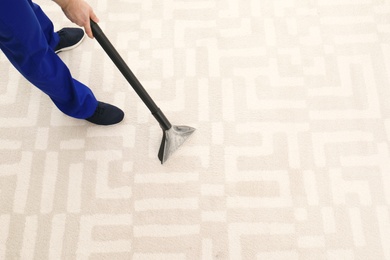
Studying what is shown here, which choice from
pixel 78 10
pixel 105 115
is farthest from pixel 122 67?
pixel 105 115

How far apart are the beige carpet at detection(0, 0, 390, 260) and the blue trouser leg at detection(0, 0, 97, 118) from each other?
167 mm

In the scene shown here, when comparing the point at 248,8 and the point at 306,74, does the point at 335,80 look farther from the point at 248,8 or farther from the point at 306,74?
the point at 248,8

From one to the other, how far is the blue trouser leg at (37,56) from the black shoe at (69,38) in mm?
108

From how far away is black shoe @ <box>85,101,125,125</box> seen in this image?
1262mm

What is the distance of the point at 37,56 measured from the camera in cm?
92

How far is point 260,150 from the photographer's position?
1.26m

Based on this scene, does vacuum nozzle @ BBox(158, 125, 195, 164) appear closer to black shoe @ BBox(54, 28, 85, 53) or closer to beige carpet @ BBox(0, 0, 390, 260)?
beige carpet @ BBox(0, 0, 390, 260)

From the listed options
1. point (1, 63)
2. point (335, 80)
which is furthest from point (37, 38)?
point (335, 80)

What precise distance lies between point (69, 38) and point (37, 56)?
479 millimetres

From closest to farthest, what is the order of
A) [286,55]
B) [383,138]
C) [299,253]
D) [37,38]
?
1. [37,38]
2. [299,253]
3. [383,138]
4. [286,55]

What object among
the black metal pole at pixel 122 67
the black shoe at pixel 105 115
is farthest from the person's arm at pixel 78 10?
the black shoe at pixel 105 115

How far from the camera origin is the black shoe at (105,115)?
1262 mm

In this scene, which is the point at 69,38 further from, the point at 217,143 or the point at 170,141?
the point at 217,143

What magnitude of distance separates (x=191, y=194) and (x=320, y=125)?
0.49m
